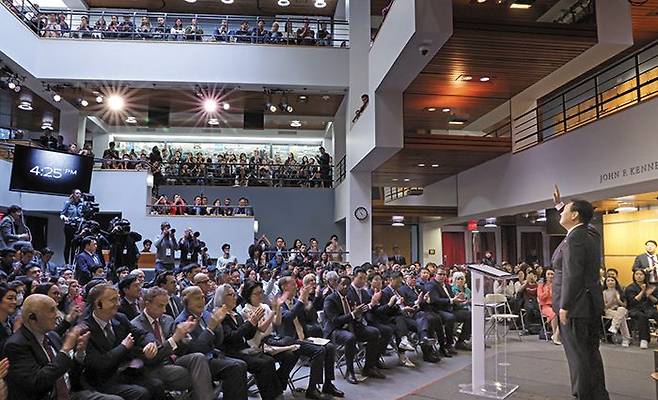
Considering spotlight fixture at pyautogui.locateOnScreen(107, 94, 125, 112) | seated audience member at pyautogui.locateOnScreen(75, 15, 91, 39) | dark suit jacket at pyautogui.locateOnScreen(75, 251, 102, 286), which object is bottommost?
dark suit jacket at pyautogui.locateOnScreen(75, 251, 102, 286)

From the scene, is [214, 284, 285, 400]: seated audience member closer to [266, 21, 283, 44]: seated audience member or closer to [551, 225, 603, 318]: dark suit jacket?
[551, 225, 603, 318]: dark suit jacket

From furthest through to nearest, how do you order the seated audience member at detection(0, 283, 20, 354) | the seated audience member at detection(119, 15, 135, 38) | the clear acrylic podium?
the seated audience member at detection(119, 15, 135, 38)
the clear acrylic podium
the seated audience member at detection(0, 283, 20, 354)

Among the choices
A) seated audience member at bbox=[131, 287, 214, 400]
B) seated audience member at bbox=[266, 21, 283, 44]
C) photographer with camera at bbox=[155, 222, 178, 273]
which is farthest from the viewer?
seated audience member at bbox=[266, 21, 283, 44]

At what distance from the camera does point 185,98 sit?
623 inches

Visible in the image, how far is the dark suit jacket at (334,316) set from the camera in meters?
5.59

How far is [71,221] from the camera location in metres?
9.16

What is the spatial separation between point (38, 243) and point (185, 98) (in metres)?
5.85

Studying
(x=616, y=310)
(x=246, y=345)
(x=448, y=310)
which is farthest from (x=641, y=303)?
(x=246, y=345)

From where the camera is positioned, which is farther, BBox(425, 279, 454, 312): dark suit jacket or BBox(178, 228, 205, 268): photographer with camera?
BBox(178, 228, 205, 268): photographer with camera

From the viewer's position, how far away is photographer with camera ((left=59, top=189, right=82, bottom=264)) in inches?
360

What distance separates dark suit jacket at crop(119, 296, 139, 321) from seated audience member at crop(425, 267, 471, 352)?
168 inches

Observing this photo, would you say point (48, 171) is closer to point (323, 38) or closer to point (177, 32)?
point (177, 32)

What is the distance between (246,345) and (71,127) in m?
14.7

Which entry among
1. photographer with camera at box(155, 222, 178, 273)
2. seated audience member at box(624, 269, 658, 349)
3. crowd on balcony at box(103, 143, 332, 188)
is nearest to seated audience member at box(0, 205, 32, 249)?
photographer with camera at box(155, 222, 178, 273)
